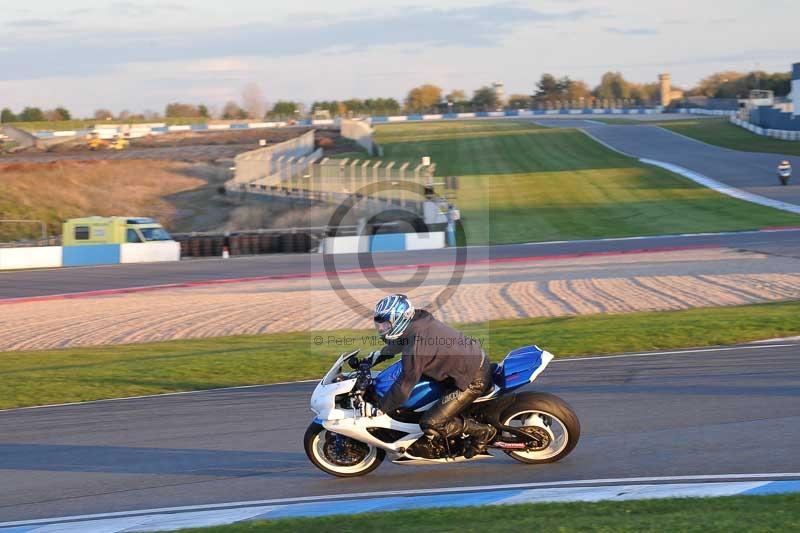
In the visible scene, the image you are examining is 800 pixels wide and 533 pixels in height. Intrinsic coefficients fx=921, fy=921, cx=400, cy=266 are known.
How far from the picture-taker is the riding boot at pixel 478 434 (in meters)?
7.90

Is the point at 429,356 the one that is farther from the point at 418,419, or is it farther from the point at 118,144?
the point at 118,144

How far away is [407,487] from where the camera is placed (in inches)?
305

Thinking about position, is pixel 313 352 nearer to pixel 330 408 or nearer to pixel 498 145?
pixel 330 408

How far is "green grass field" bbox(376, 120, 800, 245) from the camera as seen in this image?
37906 millimetres

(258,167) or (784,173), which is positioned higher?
(258,167)

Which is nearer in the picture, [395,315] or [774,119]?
[395,315]

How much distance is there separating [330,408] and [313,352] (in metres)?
A: 7.36

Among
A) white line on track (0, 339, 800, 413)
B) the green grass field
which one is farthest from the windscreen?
white line on track (0, 339, 800, 413)

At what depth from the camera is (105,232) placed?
36969 millimetres

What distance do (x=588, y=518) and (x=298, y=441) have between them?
3938 millimetres

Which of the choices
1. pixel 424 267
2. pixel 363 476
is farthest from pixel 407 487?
pixel 424 267
